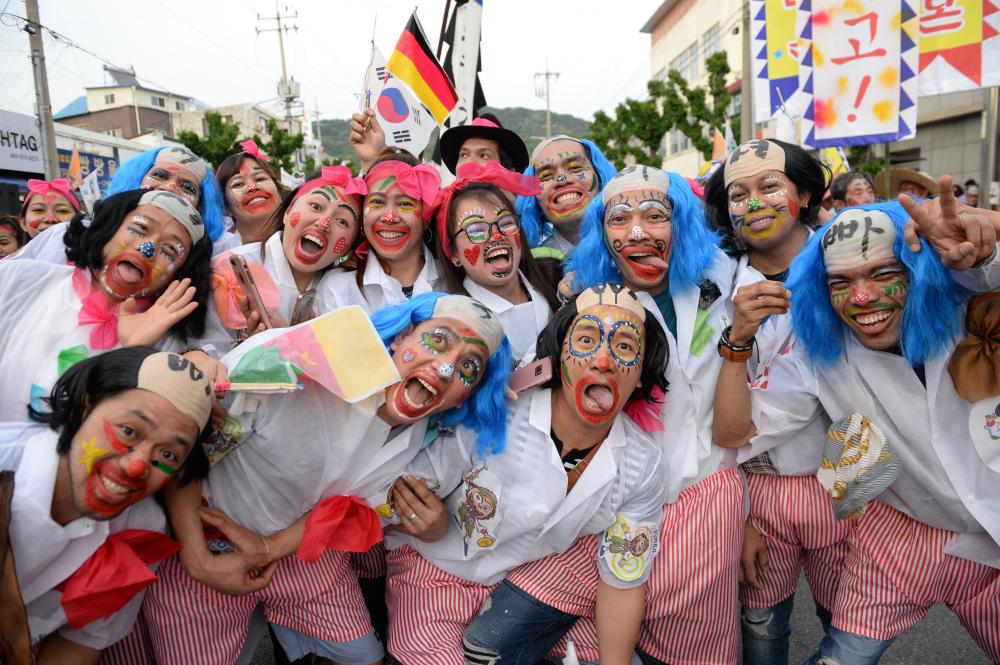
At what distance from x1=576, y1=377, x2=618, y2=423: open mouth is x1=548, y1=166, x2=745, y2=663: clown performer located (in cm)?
30

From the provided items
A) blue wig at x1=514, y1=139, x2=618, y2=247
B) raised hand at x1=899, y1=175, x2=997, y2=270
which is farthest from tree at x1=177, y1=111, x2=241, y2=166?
raised hand at x1=899, y1=175, x2=997, y2=270

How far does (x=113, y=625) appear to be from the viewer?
202cm

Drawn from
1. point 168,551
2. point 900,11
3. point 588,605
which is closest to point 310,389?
point 168,551

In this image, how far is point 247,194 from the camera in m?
3.50

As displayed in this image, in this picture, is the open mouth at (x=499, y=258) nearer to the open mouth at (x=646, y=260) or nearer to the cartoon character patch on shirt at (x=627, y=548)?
the open mouth at (x=646, y=260)

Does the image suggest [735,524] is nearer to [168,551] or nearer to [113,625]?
[168,551]

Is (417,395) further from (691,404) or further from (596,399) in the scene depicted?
(691,404)

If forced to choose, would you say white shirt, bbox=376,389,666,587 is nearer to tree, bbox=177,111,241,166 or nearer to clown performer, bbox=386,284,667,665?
clown performer, bbox=386,284,667,665

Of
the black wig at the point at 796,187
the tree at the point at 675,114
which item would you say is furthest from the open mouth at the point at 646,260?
the tree at the point at 675,114

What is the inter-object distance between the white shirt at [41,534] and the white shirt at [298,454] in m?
0.36

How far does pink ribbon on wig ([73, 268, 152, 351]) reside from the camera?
7.34 feet

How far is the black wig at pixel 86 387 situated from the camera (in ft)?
5.89

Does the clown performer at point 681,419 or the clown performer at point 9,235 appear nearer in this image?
the clown performer at point 681,419

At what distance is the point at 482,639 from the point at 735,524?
1.01 meters
